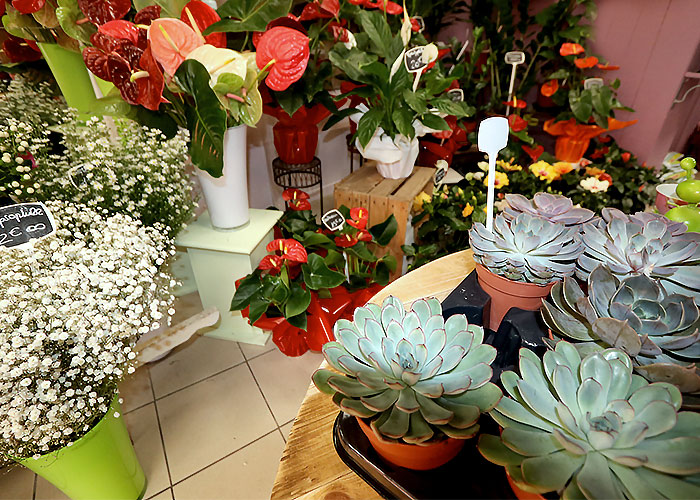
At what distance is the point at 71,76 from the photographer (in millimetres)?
1248

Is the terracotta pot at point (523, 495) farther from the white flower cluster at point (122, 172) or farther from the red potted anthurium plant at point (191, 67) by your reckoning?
the white flower cluster at point (122, 172)

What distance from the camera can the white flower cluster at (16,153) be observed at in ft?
3.12

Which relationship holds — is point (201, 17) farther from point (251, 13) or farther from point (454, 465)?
point (454, 465)

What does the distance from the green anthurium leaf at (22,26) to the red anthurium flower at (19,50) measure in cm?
12

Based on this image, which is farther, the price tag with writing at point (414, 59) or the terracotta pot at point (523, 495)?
the price tag with writing at point (414, 59)

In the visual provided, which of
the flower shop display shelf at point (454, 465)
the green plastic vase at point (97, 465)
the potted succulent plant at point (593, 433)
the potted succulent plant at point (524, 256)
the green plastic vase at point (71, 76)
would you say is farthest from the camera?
the green plastic vase at point (71, 76)

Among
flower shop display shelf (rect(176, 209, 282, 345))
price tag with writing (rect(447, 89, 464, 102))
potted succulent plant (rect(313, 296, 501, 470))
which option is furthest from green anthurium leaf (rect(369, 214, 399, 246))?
potted succulent plant (rect(313, 296, 501, 470))

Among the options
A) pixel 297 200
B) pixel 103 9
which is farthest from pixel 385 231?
pixel 103 9

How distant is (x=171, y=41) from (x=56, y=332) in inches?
29.2

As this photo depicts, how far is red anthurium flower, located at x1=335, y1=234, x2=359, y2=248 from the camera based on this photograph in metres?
1.56

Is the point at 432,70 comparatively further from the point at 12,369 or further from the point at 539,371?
the point at 12,369

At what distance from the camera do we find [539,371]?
1.33 ft

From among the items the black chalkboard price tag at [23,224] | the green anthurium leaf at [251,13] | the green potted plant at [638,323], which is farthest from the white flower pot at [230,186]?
the green potted plant at [638,323]

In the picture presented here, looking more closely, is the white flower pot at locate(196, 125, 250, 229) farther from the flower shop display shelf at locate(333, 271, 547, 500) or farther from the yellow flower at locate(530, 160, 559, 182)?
the yellow flower at locate(530, 160, 559, 182)
